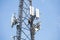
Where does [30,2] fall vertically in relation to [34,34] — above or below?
above

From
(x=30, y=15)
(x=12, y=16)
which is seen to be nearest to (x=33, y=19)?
(x=30, y=15)

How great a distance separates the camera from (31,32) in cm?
5031

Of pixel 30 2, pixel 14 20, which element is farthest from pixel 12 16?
pixel 30 2

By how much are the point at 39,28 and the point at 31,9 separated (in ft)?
12.2

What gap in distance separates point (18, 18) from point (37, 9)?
12.7ft

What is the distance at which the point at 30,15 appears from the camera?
50.6 metres

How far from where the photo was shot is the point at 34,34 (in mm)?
50125

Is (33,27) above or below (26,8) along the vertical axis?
below

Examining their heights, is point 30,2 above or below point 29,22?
above

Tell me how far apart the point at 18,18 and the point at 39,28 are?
4298 millimetres

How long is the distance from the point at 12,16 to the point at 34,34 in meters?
5.76

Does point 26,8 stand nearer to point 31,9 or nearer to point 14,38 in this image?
point 31,9

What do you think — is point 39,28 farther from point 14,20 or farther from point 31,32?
point 14,20

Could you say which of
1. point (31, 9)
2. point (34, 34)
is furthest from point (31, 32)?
point (31, 9)
